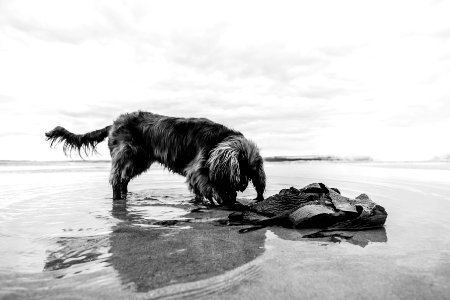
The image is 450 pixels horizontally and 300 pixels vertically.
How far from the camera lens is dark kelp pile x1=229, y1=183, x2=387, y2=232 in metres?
3.03

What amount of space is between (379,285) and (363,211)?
160 centimetres

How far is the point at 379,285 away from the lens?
5.44 ft

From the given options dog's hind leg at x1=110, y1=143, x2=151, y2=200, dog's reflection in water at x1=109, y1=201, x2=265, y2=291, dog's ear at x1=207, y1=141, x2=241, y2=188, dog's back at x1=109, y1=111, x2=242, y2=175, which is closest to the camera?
dog's reflection in water at x1=109, y1=201, x2=265, y2=291

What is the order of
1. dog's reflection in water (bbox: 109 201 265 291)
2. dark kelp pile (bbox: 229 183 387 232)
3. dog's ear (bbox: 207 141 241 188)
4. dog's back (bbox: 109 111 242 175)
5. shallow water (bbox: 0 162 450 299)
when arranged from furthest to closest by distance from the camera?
dog's back (bbox: 109 111 242 175) < dog's ear (bbox: 207 141 241 188) < dark kelp pile (bbox: 229 183 387 232) < dog's reflection in water (bbox: 109 201 265 291) < shallow water (bbox: 0 162 450 299)

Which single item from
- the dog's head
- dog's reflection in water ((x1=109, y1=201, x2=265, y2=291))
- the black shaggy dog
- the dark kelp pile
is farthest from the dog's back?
dog's reflection in water ((x1=109, y1=201, x2=265, y2=291))

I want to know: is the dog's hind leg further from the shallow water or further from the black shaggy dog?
the shallow water

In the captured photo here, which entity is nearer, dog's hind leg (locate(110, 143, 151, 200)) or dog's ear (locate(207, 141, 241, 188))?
dog's ear (locate(207, 141, 241, 188))

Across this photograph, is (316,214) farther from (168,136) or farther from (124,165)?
(124,165)

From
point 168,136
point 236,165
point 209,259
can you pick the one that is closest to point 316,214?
point 209,259

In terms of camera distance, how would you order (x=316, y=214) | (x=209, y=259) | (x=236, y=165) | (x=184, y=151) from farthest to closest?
1. (x=184, y=151)
2. (x=236, y=165)
3. (x=316, y=214)
4. (x=209, y=259)

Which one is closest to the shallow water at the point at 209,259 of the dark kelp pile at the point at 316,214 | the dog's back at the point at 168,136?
the dark kelp pile at the point at 316,214

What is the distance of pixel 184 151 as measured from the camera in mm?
5574

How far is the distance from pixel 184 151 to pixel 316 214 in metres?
3.04

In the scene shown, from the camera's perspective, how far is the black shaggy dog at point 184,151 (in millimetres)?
4801
